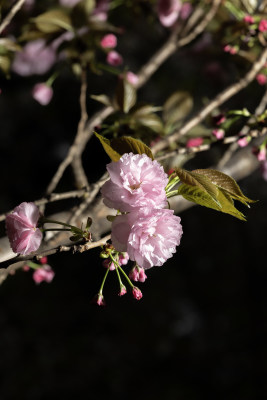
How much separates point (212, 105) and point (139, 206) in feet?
1.62

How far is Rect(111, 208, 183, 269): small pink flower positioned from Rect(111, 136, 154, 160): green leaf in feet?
0.22

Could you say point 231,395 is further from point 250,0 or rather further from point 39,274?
point 250,0

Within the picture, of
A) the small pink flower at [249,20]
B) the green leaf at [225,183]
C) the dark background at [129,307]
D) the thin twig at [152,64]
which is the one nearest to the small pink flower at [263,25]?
the small pink flower at [249,20]

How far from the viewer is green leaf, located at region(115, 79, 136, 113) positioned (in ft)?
2.70

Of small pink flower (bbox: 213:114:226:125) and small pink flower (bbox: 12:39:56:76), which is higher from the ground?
small pink flower (bbox: 12:39:56:76)

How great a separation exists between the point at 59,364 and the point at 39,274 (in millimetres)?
1400

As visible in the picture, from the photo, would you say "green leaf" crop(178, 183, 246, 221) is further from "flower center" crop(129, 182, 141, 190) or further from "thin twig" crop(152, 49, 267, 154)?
"thin twig" crop(152, 49, 267, 154)

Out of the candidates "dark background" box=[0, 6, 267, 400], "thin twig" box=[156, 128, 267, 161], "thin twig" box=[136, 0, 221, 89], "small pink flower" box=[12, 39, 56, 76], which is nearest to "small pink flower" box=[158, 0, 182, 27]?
"thin twig" box=[136, 0, 221, 89]

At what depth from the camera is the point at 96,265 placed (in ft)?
7.36

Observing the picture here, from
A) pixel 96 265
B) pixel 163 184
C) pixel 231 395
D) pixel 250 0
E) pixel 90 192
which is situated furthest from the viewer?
pixel 96 265

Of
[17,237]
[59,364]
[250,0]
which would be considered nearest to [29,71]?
[250,0]

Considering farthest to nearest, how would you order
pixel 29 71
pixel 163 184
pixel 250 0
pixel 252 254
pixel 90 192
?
pixel 252 254 < pixel 29 71 < pixel 250 0 < pixel 90 192 < pixel 163 184

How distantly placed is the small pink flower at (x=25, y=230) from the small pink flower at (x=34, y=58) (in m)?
0.80

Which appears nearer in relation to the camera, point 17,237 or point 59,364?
point 17,237
